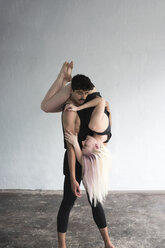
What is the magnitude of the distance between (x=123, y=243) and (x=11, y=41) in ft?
8.07

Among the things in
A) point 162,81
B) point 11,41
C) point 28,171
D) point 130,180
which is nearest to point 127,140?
point 130,180

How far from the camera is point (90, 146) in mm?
1908

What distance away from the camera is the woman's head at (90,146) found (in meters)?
1.91

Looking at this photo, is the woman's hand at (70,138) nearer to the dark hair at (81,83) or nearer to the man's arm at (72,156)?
the man's arm at (72,156)

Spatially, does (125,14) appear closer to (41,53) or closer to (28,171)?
(41,53)

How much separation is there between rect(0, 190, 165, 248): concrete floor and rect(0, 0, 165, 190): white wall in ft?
0.84

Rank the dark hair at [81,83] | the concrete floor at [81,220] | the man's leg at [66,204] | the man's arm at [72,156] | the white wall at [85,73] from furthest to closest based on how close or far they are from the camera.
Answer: the white wall at [85,73] → the concrete floor at [81,220] → the man's leg at [66,204] → the man's arm at [72,156] → the dark hair at [81,83]

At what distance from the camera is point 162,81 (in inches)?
129

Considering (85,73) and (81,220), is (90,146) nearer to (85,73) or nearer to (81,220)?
(81,220)

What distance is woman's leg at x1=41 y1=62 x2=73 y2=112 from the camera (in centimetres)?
191

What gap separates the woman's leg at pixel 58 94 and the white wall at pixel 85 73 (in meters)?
1.28

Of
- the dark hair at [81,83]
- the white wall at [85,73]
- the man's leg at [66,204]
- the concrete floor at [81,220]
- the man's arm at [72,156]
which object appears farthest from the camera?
the white wall at [85,73]

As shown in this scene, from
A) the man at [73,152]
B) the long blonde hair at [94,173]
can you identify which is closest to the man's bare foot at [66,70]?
the man at [73,152]

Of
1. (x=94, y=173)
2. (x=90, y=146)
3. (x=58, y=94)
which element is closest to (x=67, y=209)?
(x=94, y=173)
